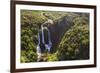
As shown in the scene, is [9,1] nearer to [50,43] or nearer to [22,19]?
[22,19]

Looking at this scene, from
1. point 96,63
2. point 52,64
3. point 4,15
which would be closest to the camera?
point 4,15

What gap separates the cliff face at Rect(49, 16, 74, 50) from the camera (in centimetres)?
206

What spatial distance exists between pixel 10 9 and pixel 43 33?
1.32ft

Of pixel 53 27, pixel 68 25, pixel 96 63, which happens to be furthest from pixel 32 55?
pixel 96 63

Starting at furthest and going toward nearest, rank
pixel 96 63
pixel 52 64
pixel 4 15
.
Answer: pixel 96 63 → pixel 52 64 → pixel 4 15

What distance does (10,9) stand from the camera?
1909 millimetres

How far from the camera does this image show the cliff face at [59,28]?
2.06 metres

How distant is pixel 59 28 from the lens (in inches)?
81.7

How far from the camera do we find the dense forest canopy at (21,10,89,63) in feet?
6.45

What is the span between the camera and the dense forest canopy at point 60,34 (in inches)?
77.4

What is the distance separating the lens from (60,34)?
6.82 feet

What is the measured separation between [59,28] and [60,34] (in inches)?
2.5

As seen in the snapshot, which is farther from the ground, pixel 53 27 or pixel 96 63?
pixel 53 27

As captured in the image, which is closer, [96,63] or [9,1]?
[9,1]
